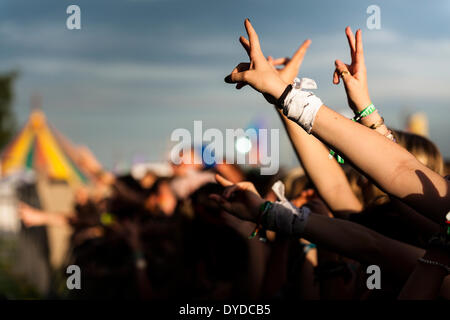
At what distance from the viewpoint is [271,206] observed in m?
1.87

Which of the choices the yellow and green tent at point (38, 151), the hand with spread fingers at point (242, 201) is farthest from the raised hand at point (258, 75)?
the yellow and green tent at point (38, 151)

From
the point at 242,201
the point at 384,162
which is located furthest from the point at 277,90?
the point at 242,201

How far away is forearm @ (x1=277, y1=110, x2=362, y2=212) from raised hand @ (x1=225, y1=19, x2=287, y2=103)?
1.49 feet

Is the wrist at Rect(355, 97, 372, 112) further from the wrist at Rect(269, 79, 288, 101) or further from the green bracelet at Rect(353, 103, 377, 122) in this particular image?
the wrist at Rect(269, 79, 288, 101)

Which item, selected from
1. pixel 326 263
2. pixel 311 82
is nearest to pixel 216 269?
pixel 326 263

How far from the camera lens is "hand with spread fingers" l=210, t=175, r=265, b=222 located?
6.23ft

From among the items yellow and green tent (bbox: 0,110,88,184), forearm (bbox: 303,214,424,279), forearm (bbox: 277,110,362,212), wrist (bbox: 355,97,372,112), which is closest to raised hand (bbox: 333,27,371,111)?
wrist (bbox: 355,97,372,112)

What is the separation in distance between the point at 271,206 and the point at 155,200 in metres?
4.27

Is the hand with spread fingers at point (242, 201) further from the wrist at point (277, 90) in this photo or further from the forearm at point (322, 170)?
the wrist at point (277, 90)

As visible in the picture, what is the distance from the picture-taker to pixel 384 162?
147 centimetres

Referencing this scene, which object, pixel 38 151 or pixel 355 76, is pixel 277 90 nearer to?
pixel 355 76

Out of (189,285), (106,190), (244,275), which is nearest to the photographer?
(244,275)

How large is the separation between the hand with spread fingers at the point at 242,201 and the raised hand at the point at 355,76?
0.48m
